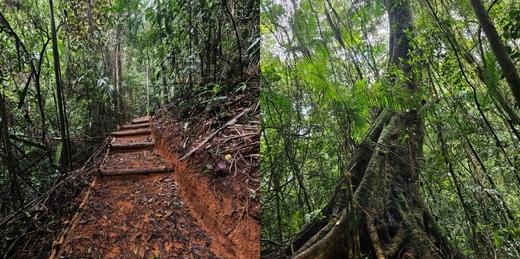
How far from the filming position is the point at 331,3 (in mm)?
1060

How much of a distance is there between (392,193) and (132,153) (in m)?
1.26

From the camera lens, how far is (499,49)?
676 mm

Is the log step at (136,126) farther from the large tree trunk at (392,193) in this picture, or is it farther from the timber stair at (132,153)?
the large tree trunk at (392,193)

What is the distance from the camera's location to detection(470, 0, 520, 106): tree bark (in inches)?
25.7

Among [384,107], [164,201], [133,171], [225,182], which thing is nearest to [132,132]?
[133,171]

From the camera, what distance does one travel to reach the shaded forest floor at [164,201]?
1115 mm

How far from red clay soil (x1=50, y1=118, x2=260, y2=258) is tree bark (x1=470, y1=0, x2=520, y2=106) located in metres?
0.90

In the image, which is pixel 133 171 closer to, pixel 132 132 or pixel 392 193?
pixel 132 132

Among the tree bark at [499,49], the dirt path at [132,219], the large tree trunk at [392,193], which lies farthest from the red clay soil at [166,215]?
the tree bark at [499,49]

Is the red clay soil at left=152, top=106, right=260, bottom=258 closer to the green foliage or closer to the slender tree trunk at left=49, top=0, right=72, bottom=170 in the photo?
the green foliage

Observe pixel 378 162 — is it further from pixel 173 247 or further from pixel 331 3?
pixel 173 247

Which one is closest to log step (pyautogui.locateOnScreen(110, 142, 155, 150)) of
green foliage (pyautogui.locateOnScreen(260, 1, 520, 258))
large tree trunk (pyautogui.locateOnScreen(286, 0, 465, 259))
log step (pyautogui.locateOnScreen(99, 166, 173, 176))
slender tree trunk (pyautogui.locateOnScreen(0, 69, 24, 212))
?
log step (pyautogui.locateOnScreen(99, 166, 173, 176))

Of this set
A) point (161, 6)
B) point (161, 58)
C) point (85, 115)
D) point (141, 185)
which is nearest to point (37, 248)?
point (141, 185)

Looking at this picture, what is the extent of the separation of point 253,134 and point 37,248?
90 cm
